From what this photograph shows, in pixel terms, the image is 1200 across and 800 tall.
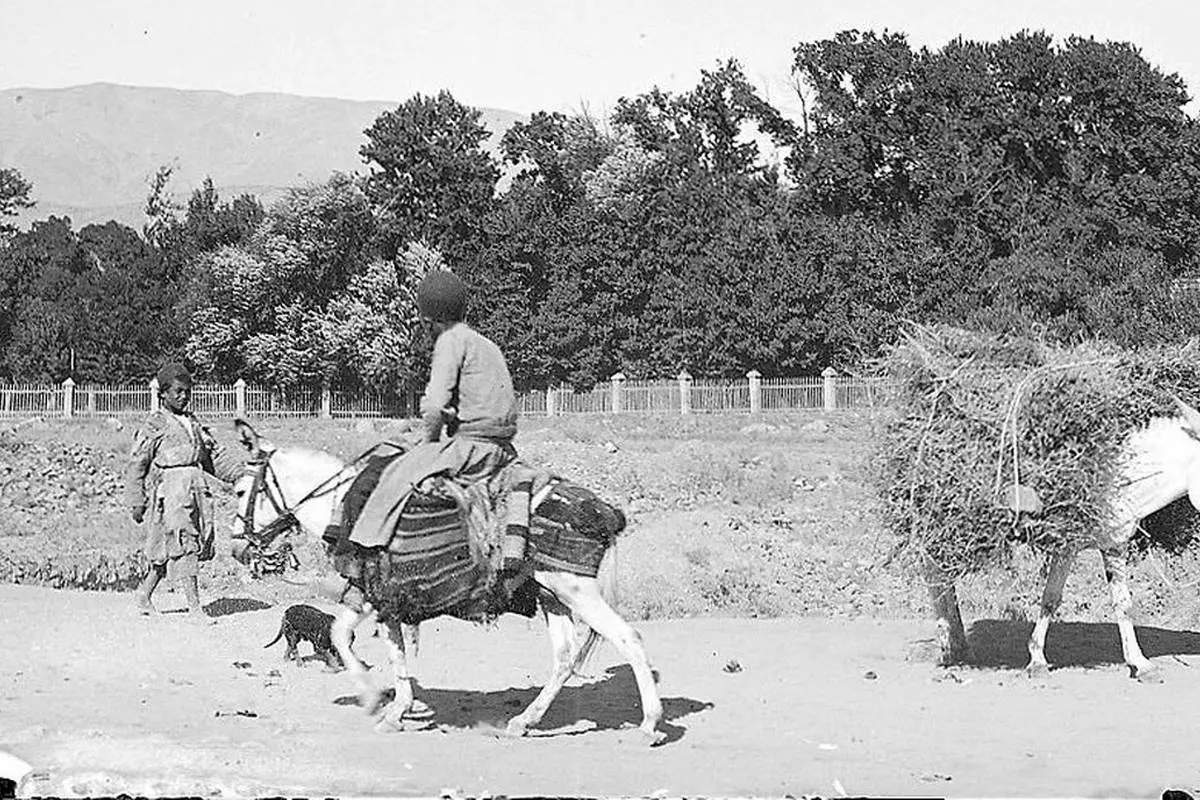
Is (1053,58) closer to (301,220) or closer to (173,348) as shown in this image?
(301,220)

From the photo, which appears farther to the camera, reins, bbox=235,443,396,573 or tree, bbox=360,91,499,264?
tree, bbox=360,91,499,264

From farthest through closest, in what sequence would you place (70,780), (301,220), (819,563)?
(301,220)
(819,563)
(70,780)

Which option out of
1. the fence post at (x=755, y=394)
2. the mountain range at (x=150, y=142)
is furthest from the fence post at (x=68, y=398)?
the mountain range at (x=150, y=142)

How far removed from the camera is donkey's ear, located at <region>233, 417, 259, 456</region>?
10.4m

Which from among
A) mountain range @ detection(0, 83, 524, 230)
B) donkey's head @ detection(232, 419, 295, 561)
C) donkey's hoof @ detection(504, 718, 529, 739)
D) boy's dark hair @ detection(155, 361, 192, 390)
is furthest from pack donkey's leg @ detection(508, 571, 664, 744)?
mountain range @ detection(0, 83, 524, 230)

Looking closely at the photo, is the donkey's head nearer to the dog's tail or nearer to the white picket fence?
the dog's tail

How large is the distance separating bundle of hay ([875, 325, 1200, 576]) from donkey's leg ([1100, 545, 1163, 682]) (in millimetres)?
642

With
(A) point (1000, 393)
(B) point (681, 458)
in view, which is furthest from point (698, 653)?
(B) point (681, 458)

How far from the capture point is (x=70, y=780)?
754 cm

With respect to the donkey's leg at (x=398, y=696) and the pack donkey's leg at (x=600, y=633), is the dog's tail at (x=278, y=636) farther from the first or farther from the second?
the pack donkey's leg at (x=600, y=633)

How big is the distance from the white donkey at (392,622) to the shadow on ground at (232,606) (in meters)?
3.91

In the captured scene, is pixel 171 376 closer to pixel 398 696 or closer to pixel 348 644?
pixel 348 644

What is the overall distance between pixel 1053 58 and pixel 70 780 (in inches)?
2038

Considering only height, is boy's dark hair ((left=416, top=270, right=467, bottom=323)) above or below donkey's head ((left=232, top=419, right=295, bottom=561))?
above
